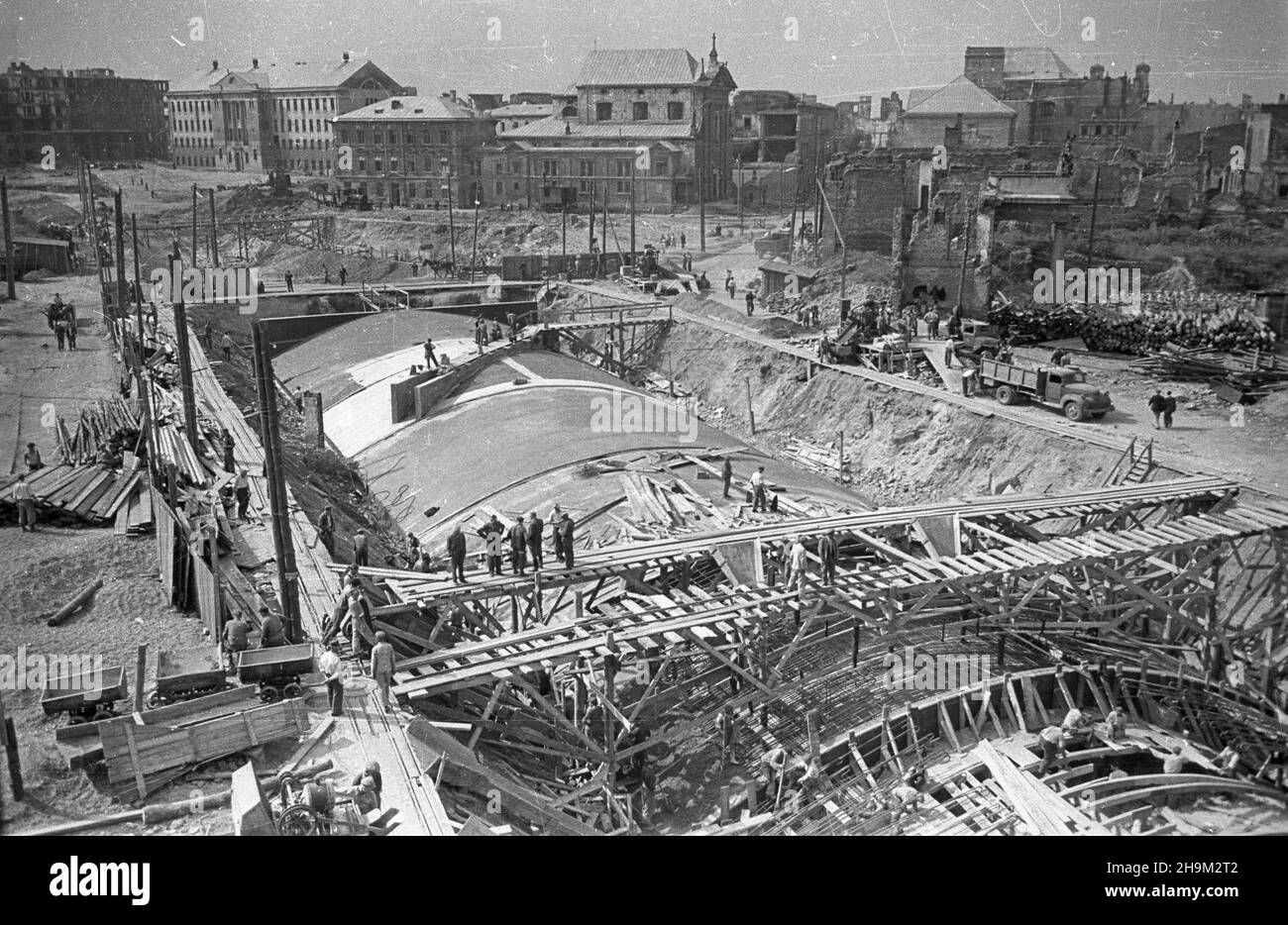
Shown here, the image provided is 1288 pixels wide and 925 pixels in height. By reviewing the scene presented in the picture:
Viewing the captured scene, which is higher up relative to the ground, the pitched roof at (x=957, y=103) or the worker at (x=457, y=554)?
the pitched roof at (x=957, y=103)

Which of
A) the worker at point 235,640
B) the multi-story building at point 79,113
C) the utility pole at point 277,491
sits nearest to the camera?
the worker at point 235,640

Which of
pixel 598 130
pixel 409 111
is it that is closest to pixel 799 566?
pixel 409 111

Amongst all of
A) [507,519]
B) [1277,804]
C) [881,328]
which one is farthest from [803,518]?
[881,328]

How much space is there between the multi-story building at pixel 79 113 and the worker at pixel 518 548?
3977 cm

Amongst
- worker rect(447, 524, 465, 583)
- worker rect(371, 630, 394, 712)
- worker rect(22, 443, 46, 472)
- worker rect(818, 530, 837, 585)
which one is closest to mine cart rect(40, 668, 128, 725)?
worker rect(371, 630, 394, 712)

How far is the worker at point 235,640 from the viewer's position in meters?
12.9

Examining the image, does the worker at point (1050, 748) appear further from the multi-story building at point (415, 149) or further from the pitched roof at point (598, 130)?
the pitched roof at point (598, 130)

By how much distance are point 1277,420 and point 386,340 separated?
27.7 meters

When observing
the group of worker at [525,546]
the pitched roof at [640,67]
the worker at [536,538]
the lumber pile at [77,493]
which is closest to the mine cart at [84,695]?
the group of worker at [525,546]

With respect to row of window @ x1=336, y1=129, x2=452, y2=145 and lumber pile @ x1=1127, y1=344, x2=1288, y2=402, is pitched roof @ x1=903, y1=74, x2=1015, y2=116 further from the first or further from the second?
lumber pile @ x1=1127, y1=344, x2=1288, y2=402

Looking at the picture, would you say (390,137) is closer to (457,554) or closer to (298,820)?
(457,554)

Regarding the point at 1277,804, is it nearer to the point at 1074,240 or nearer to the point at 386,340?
the point at 1074,240

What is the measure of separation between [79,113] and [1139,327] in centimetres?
4870

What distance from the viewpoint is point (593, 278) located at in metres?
48.9
